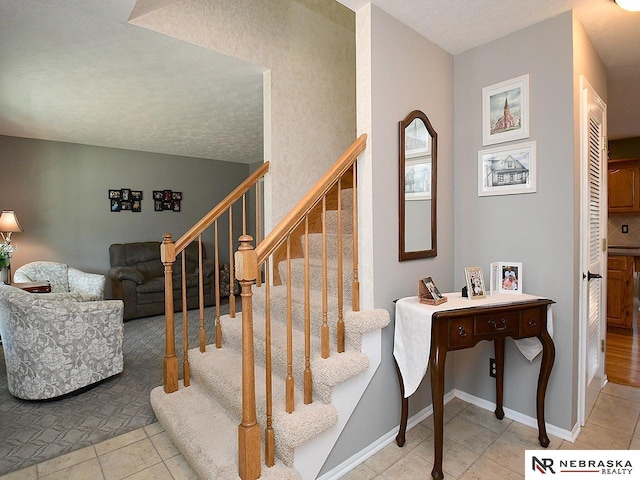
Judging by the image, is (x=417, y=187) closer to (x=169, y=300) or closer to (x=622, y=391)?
(x=169, y=300)

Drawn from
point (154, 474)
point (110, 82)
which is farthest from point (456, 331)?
point (110, 82)

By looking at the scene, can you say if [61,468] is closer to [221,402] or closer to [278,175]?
[221,402]

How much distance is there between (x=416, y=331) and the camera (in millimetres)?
1818

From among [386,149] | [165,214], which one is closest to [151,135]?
[165,214]

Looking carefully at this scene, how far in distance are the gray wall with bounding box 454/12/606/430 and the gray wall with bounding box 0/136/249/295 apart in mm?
5095

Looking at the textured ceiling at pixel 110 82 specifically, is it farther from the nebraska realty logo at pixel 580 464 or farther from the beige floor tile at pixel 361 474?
the nebraska realty logo at pixel 580 464

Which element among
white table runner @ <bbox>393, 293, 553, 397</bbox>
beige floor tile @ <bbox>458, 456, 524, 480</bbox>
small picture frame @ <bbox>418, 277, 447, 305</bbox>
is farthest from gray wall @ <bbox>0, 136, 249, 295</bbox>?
beige floor tile @ <bbox>458, 456, 524, 480</bbox>

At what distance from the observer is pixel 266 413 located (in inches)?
62.6

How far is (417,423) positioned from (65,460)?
6.79 feet

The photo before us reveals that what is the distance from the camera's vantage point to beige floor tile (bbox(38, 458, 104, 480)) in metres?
1.80

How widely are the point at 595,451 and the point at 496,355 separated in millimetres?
649

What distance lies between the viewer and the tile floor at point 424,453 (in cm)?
180

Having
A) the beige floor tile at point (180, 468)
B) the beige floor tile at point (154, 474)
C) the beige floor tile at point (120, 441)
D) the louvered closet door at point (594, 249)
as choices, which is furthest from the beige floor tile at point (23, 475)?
the louvered closet door at point (594, 249)

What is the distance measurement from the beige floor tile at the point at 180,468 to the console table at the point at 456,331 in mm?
1145
